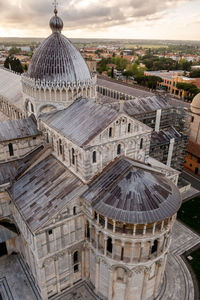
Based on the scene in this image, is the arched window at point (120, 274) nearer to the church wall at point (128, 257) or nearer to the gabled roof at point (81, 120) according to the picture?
the church wall at point (128, 257)

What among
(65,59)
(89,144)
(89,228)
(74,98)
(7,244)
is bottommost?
(7,244)

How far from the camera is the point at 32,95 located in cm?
3031

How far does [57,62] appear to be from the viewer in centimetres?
2938

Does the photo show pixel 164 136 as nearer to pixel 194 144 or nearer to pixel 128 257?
pixel 194 144

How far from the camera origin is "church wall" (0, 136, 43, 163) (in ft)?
98.0

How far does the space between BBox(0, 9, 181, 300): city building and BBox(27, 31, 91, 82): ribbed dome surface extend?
0.41ft

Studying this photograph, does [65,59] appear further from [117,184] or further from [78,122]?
[117,184]

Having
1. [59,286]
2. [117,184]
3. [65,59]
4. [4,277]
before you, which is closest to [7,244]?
[4,277]

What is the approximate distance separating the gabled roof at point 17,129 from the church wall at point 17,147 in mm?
567

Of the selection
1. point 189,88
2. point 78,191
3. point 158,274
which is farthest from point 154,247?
point 189,88

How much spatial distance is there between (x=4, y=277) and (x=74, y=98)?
23615 mm

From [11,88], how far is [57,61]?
27.0 metres

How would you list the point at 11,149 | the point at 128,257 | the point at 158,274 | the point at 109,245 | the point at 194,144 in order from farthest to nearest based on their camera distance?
the point at 194,144
the point at 11,149
the point at 158,274
the point at 109,245
the point at 128,257

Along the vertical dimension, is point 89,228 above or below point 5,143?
below
